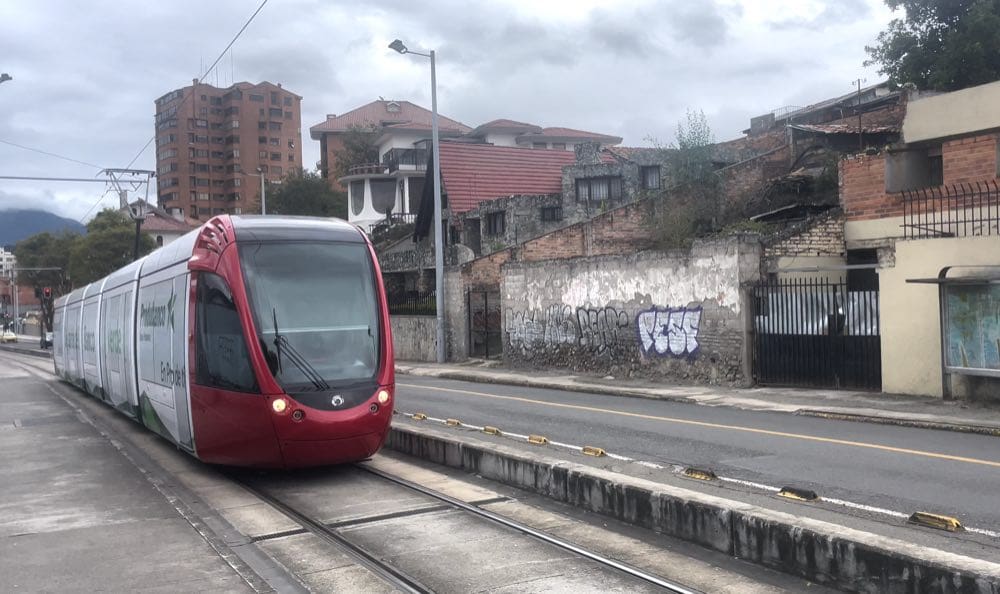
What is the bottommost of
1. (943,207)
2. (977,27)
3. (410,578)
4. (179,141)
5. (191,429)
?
(410,578)

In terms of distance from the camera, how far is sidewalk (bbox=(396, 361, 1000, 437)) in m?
14.0

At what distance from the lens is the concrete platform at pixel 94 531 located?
22.5 ft

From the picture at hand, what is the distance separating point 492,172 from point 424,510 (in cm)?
3720

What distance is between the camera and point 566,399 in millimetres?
19516

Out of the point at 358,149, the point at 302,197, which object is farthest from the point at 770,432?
the point at 358,149

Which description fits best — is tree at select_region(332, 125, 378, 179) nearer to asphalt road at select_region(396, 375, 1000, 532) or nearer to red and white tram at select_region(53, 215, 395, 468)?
asphalt road at select_region(396, 375, 1000, 532)

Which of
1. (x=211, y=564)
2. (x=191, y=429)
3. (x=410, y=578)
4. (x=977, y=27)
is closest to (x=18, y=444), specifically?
(x=191, y=429)

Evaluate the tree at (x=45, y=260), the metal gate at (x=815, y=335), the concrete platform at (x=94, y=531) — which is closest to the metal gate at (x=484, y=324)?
the metal gate at (x=815, y=335)

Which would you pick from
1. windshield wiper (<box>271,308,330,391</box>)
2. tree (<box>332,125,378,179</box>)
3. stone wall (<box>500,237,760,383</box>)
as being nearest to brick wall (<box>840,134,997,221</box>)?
stone wall (<box>500,237,760,383</box>)

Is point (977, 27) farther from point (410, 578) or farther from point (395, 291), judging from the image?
point (410, 578)

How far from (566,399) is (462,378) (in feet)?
24.7

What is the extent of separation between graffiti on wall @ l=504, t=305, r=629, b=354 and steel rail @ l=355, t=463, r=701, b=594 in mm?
13447

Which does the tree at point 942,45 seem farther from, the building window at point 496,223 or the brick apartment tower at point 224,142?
the brick apartment tower at point 224,142

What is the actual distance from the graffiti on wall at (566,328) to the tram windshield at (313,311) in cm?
1371
